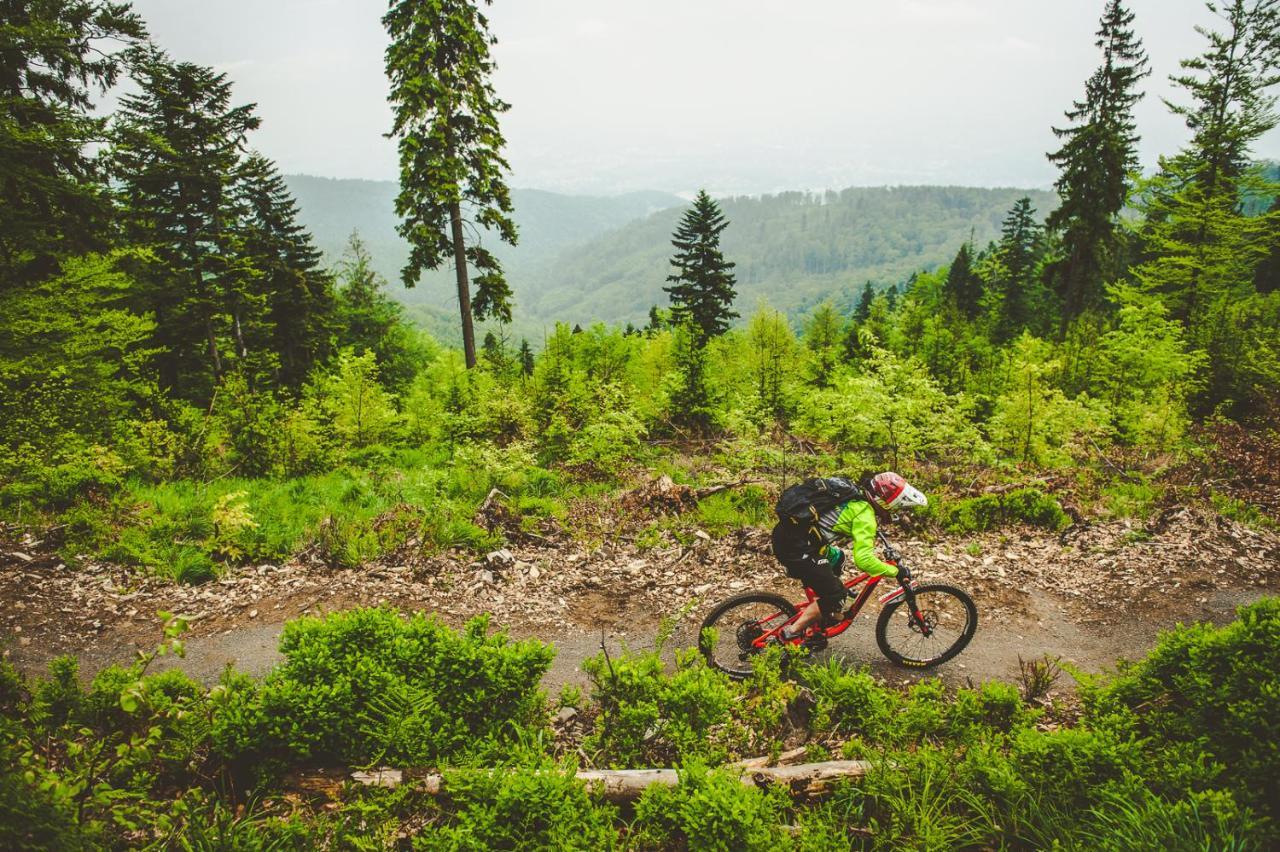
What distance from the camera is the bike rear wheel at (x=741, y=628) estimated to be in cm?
565

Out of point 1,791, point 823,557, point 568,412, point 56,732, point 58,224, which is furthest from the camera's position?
point 568,412

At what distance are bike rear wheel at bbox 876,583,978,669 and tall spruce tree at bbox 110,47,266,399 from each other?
23.2m

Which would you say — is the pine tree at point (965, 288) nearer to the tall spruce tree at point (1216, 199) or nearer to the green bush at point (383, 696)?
the tall spruce tree at point (1216, 199)

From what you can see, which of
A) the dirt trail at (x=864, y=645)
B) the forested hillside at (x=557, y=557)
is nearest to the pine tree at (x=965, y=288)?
the forested hillside at (x=557, y=557)

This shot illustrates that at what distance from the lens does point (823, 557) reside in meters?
5.62

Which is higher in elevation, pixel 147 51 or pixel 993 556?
pixel 147 51

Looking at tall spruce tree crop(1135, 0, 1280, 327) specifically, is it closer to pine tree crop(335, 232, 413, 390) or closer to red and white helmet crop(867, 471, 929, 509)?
red and white helmet crop(867, 471, 929, 509)

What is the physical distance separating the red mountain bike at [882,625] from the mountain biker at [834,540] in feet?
0.47

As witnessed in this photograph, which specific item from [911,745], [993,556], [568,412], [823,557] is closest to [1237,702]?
[911,745]

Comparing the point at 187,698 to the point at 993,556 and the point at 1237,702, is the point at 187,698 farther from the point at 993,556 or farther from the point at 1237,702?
the point at 993,556

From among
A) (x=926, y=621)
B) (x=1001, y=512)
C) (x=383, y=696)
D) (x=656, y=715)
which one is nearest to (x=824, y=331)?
(x=1001, y=512)

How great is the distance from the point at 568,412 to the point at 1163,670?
11260mm

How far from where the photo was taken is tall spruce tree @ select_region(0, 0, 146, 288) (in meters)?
9.88

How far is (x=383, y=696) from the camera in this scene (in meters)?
4.30
